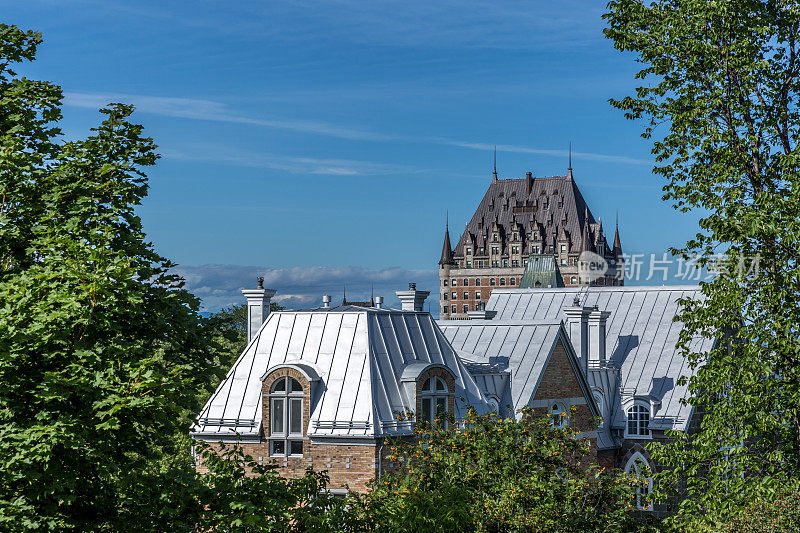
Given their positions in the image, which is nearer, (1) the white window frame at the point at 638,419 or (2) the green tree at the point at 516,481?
(2) the green tree at the point at 516,481

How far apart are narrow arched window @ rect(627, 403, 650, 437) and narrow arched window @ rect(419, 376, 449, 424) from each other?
15841mm

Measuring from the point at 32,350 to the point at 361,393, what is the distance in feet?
54.6

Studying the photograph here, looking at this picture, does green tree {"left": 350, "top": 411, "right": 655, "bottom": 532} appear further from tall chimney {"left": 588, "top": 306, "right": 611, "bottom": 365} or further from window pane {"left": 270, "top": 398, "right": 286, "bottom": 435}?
tall chimney {"left": 588, "top": 306, "right": 611, "bottom": 365}

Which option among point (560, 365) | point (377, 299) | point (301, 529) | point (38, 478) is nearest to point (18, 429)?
point (38, 478)

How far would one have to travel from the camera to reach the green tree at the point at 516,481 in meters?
20.2

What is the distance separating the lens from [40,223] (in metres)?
14.0

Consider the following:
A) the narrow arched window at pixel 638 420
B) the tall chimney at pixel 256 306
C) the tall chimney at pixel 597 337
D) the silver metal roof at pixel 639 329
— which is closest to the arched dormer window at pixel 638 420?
the narrow arched window at pixel 638 420

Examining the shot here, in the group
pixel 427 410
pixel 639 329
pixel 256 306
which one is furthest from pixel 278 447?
pixel 639 329

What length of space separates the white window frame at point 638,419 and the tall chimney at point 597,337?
242 cm

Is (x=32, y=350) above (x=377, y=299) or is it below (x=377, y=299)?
below

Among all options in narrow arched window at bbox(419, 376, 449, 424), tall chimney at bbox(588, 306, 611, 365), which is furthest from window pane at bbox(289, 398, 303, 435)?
tall chimney at bbox(588, 306, 611, 365)

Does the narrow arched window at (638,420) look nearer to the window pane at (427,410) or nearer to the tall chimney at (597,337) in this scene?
the tall chimney at (597,337)

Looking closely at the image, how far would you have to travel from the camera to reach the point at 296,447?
28.3 metres

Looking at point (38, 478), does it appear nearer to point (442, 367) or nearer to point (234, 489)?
point (234, 489)
